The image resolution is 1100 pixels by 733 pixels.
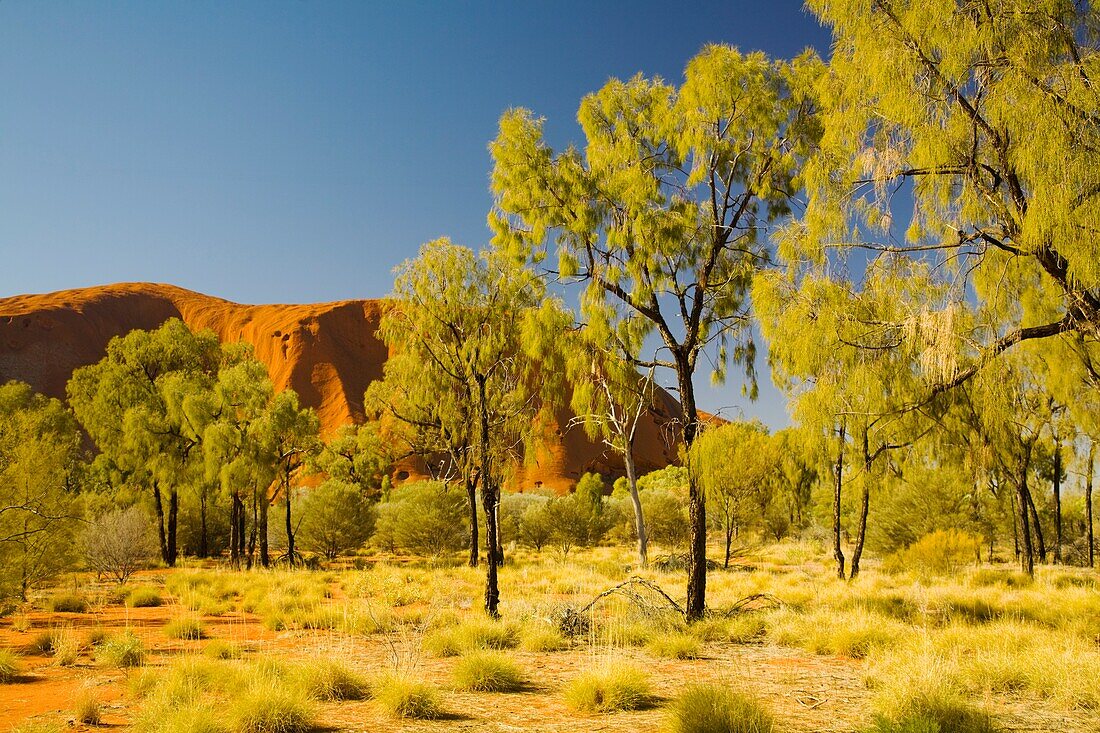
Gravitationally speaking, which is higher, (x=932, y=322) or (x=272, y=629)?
(x=932, y=322)

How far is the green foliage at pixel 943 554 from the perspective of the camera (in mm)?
19672

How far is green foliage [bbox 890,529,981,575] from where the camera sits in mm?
19672

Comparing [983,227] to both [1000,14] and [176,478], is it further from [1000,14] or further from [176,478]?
[176,478]

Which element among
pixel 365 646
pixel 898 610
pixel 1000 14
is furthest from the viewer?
pixel 898 610

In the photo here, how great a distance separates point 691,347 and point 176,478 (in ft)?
74.6

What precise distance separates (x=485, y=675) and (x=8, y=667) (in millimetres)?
5800

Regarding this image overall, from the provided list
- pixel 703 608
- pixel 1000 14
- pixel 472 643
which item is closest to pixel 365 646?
pixel 472 643

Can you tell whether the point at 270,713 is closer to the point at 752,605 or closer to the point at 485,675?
the point at 485,675

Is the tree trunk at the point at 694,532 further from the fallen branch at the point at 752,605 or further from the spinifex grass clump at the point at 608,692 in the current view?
the spinifex grass clump at the point at 608,692

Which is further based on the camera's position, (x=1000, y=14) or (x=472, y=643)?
(x=472, y=643)

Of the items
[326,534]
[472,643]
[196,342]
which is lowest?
[326,534]

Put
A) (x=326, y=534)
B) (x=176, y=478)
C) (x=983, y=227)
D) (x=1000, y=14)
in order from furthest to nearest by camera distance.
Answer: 1. (x=326, y=534)
2. (x=176, y=478)
3. (x=983, y=227)
4. (x=1000, y=14)

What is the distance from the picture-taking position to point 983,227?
6863 mm

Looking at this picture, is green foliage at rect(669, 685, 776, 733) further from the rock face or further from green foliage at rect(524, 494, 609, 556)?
the rock face
